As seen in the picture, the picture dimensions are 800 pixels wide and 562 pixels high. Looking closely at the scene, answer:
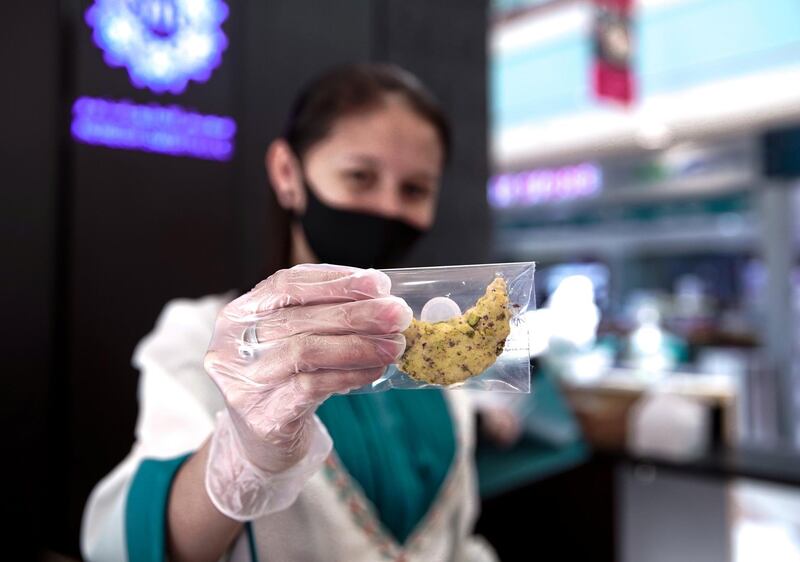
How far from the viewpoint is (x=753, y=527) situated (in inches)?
84.0

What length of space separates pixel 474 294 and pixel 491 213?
2358 mm

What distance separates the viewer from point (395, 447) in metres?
1.01

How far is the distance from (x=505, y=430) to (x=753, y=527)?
0.96 meters

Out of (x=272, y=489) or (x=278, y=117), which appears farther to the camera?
(x=278, y=117)

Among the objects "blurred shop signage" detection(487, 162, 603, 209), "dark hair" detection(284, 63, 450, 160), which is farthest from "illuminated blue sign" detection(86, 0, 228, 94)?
"blurred shop signage" detection(487, 162, 603, 209)

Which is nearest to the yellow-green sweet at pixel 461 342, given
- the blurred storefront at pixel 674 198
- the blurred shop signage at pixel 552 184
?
the blurred storefront at pixel 674 198

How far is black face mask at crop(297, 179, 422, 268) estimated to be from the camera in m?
0.90

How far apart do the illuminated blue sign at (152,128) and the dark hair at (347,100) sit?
31 cm

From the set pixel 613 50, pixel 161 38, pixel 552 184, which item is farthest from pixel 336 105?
pixel 552 184

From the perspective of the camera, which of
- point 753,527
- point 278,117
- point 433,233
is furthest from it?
point 433,233

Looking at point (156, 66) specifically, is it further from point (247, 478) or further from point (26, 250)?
point (247, 478)

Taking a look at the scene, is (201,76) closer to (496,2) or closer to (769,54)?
(496,2)

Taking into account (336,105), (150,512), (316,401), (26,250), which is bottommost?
(150,512)

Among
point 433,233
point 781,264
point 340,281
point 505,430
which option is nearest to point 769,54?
point 781,264
